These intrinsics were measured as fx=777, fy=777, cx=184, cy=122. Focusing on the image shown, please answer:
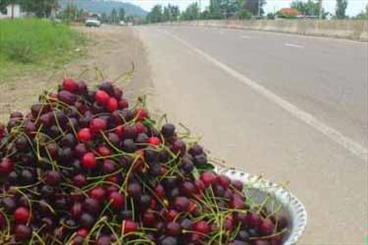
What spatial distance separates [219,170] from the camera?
264 cm

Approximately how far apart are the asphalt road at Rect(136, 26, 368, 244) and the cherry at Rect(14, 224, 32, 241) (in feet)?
8.32

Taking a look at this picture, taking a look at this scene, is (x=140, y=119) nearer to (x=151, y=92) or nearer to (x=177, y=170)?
(x=177, y=170)

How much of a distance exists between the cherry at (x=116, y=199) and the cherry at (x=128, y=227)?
0.16ft

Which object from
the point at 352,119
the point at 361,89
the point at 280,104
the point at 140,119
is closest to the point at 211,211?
the point at 140,119

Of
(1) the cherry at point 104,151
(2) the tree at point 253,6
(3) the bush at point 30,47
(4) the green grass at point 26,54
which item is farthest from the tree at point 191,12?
(1) the cherry at point 104,151

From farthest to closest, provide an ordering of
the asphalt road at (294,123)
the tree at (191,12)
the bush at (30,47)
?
1. the tree at (191,12)
2. the bush at (30,47)
3. the asphalt road at (294,123)

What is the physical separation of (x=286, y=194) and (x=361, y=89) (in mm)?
9352

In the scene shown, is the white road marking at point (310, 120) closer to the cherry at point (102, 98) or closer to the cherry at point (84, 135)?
the cherry at point (102, 98)

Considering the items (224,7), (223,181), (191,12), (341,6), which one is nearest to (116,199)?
(223,181)

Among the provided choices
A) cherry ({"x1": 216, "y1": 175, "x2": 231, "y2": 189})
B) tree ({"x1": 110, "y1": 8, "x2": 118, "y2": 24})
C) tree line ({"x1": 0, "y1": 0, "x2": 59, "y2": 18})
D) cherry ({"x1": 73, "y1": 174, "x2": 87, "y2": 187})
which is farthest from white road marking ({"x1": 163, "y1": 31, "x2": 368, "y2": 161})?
tree ({"x1": 110, "y1": 8, "x2": 118, "y2": 24})

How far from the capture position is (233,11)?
12456 centimetres

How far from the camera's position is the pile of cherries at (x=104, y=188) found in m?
2.00

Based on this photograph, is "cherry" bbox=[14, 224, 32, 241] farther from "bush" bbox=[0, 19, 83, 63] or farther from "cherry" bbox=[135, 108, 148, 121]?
"bush" bbox=[0, 19, 83, 63]

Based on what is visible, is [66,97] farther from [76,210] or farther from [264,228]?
[264,228]
